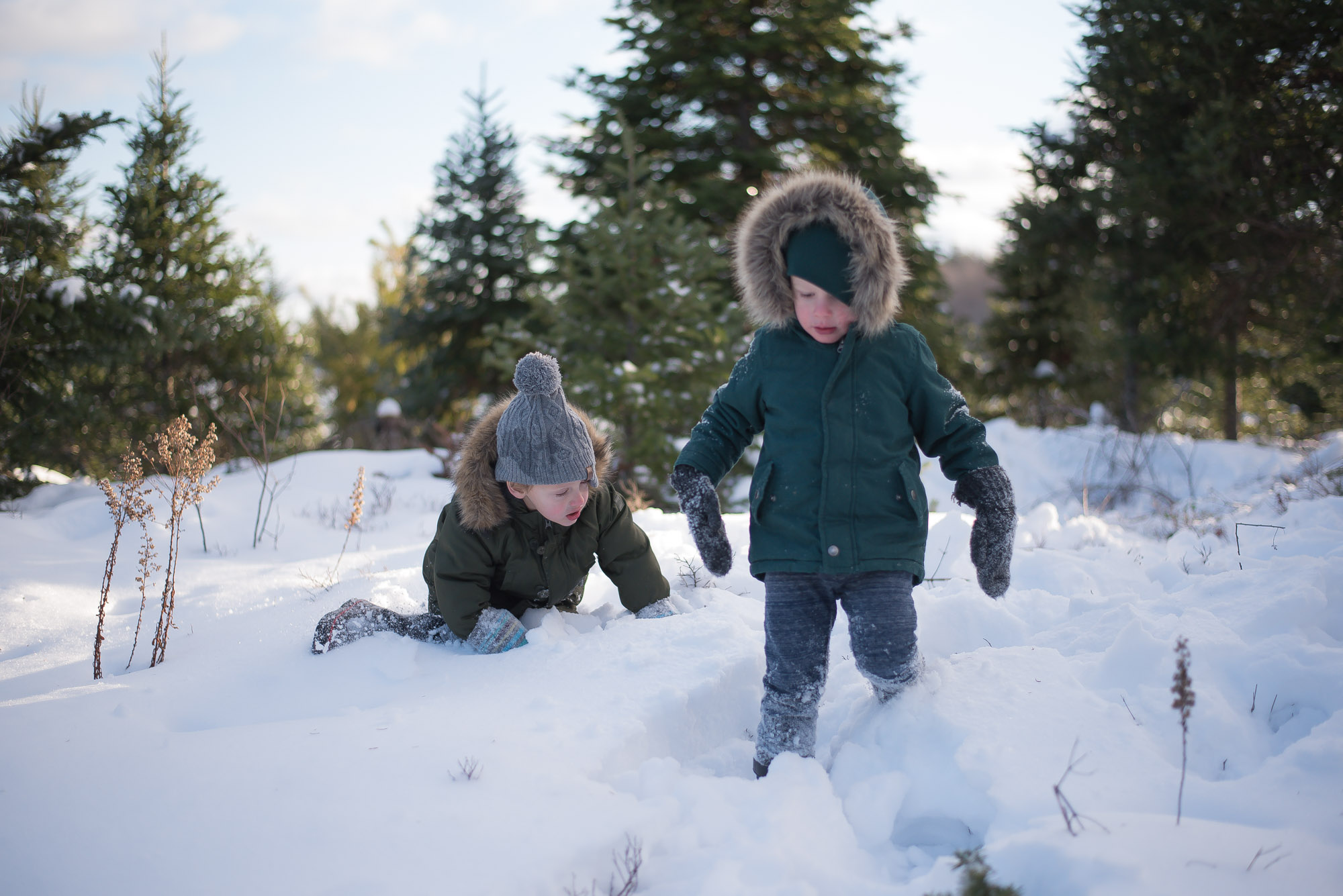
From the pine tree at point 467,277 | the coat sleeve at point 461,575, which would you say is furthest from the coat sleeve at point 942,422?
the pine tree at point 467,277

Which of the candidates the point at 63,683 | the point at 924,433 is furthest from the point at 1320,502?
the point at 63,683

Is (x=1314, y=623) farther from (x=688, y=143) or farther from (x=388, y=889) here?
(x=688, y=143)

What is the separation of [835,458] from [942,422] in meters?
0.37

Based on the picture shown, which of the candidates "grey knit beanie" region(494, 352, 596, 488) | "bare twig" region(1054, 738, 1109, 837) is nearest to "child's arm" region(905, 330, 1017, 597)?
"bare twig" region(1054, 738, 1109, 837)

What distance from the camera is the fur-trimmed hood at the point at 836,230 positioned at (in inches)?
83.1

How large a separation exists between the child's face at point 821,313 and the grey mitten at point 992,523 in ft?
1.96

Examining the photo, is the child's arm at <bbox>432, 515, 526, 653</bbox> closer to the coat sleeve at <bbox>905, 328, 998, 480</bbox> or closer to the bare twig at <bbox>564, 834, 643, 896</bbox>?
the bare twig at <bbox>564, 834, 643, 896</bbox>

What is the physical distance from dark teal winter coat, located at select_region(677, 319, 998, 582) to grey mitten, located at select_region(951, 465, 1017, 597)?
0.05 metres

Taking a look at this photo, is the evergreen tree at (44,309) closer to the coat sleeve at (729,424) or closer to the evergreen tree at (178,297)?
the evergreen tree at (178,297)

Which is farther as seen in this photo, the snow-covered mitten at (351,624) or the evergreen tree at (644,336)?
the evergreen tree at (644,336)

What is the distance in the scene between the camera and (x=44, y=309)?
683 cm

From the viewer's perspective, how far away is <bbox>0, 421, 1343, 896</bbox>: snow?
1.67 m

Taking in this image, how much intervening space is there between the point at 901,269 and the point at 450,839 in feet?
6.32

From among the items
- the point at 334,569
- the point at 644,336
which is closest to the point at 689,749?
the point at 334,569
